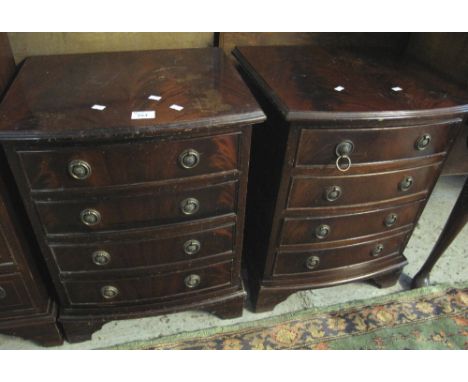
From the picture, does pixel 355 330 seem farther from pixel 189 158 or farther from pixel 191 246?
pixel 189 158

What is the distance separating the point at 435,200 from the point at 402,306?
84 cm

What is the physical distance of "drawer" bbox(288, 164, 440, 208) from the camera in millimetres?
1134

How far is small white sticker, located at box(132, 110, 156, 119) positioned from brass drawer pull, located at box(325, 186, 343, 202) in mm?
561

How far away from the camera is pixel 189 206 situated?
1065mm

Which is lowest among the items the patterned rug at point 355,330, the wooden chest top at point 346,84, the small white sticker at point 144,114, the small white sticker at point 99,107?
the patterned rug at point 355,330

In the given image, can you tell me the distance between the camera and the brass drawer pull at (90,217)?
1000 millimetres

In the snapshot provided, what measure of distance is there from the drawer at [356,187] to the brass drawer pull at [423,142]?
8 cm

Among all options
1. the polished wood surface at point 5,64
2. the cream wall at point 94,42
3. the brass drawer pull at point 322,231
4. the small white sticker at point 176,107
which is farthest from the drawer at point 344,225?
the polished wood surface at point 5,64

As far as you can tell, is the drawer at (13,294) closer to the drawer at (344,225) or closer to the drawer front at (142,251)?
the drawer front at (142,251)

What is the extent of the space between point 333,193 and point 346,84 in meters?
0.33

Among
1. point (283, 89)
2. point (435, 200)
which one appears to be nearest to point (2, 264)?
point (283, 89)

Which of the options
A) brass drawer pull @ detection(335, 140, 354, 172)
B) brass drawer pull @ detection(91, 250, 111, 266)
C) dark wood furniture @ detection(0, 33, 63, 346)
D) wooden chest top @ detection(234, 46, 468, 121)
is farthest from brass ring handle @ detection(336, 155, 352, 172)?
dark wood furniture @ detection(0, 33, 63, 346)

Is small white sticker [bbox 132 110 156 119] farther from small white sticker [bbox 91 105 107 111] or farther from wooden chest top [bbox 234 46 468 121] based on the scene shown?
wooden chest top [bbox 234 46 468 121]

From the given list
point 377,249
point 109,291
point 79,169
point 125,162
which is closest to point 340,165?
point 377,249
